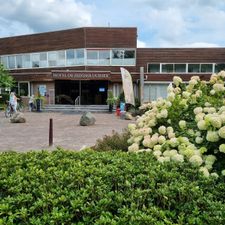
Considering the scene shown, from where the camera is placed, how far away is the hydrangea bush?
3.18 metres

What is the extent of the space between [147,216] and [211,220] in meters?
0.45

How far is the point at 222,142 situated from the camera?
10.5 feet

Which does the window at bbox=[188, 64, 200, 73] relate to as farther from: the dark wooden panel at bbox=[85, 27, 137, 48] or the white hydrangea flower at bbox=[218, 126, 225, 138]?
the white hydrangea flower at bbox=[218, 126, 225, 138]

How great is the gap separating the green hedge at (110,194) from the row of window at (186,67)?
30.0 metres

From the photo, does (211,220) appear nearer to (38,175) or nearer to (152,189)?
(152,189)

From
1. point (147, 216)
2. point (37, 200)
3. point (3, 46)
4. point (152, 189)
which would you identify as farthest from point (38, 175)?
point (3, 46)

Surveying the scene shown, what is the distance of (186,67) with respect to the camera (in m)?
32.3

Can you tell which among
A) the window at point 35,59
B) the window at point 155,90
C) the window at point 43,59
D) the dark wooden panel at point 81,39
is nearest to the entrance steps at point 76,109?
the window at point 155,90

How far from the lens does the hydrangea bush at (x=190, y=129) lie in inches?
125

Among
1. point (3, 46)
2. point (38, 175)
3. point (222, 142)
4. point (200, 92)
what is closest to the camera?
point (38, 175)

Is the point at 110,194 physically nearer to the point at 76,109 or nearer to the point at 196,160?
the point at 196,160

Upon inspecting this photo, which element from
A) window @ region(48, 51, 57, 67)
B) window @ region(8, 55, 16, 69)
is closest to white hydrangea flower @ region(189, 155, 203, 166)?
window @ region(48, 51, 57, 67)

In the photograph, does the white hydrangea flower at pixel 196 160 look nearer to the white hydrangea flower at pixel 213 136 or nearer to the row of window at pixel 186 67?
the white hydrangea flower at pixel 213 136

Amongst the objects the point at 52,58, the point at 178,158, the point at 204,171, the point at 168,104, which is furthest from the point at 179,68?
the point at 204,171
